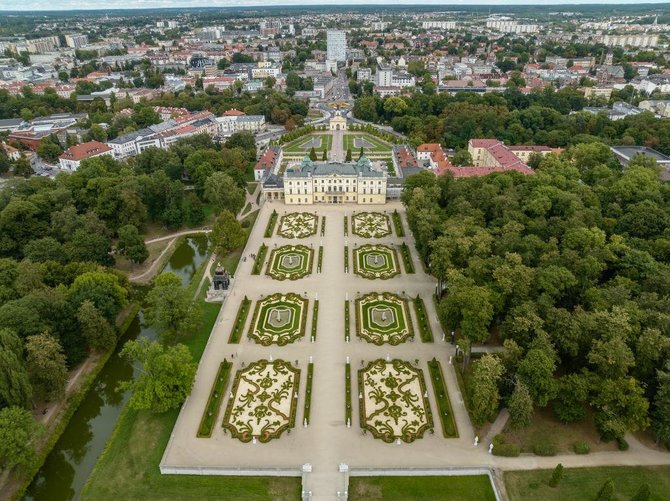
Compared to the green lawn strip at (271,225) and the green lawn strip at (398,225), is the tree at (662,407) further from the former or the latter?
the green lawn strip at (271,225)

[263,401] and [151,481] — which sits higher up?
[263,401]

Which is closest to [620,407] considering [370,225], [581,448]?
[581,448]

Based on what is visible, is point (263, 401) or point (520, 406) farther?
point (263, 401)

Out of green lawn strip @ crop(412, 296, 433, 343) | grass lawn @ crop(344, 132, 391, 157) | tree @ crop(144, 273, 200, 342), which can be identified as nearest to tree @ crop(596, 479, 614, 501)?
green lawn strip @ crop(412, 296, 433, 343)

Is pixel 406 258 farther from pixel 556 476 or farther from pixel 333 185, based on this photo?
pixel 556 476

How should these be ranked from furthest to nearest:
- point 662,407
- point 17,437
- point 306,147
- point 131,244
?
point 306,147
point 131,244
point 662,407
point 17,437

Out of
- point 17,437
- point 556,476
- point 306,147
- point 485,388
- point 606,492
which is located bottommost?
point 556,476

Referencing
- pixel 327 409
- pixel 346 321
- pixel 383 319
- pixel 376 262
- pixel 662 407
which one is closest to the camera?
pixel 662 407
